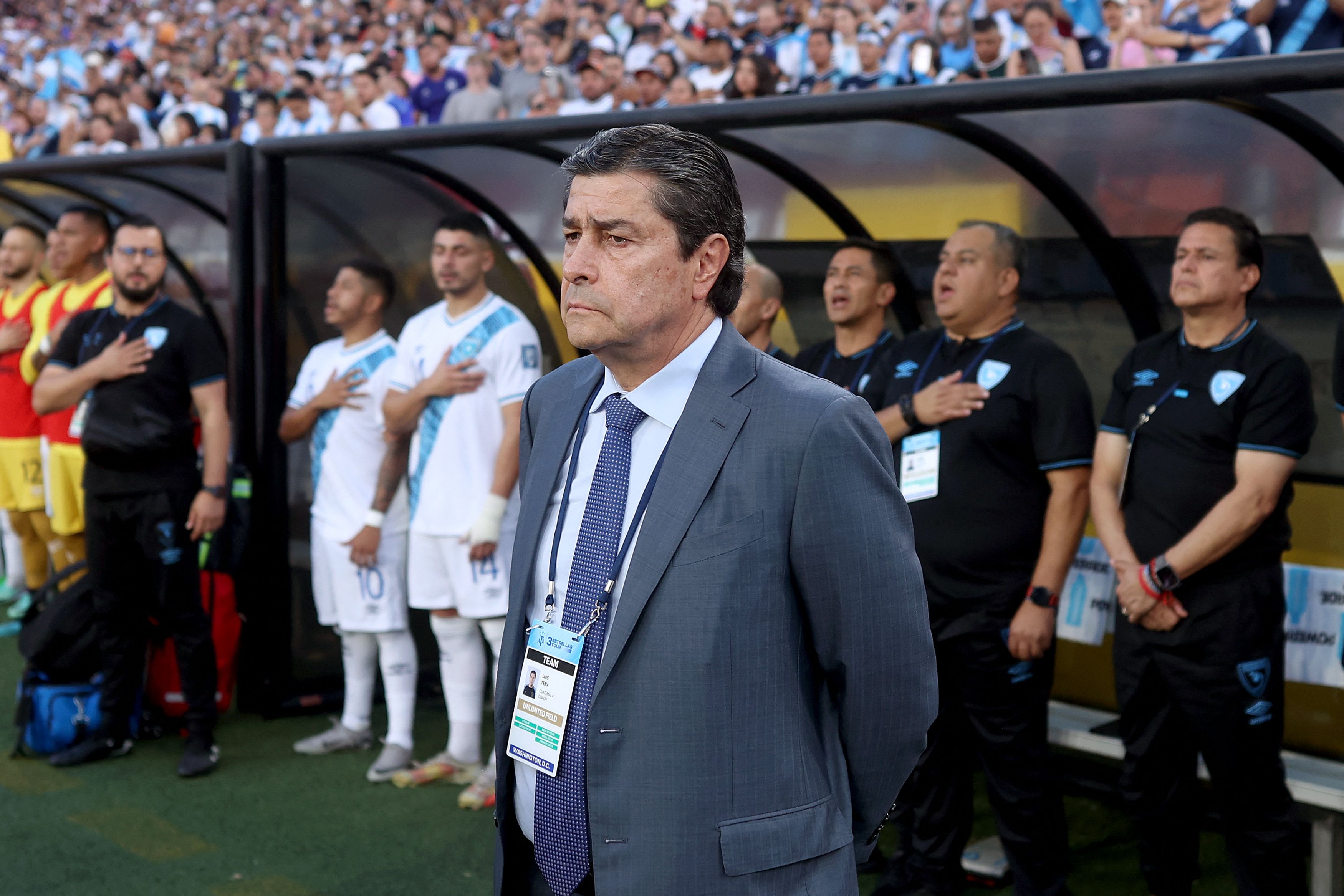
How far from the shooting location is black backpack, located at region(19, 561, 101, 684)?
Result: 5008mm

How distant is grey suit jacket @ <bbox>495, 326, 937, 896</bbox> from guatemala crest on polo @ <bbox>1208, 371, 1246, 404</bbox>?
6.35 feet

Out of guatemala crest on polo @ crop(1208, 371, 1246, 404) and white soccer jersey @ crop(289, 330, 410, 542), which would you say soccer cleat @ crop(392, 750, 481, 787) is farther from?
guatemala crest on polo @ crop(1208, 371, 1246, 404)

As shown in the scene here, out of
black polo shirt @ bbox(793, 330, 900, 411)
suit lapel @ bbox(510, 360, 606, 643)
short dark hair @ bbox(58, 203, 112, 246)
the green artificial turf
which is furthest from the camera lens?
short dark hair @ bbox(58, 203, 112, 246)

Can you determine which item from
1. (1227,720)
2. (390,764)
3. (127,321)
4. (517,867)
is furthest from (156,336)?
(1227,720)

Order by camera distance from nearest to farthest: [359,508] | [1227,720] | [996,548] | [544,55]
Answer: [1227,720] < [996,548] < [359,508] < [544,55]

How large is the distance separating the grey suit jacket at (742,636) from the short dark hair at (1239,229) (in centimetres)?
209

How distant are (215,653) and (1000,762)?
3240mm

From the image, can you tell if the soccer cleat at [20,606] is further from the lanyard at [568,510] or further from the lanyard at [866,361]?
the lanyard at [568,510]

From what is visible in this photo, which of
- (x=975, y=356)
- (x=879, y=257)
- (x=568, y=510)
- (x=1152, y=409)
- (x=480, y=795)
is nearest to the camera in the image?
(x=568, y=510)

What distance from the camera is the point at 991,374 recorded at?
142 inches

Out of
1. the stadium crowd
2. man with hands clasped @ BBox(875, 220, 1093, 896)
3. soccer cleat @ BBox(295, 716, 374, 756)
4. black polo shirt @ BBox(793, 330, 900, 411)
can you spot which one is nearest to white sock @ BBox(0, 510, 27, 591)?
the stadium crowd

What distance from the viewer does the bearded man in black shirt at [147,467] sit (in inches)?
188

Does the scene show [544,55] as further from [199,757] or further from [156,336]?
[199,757]

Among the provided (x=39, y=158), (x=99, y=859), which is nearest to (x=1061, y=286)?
(x=99, y=859)
